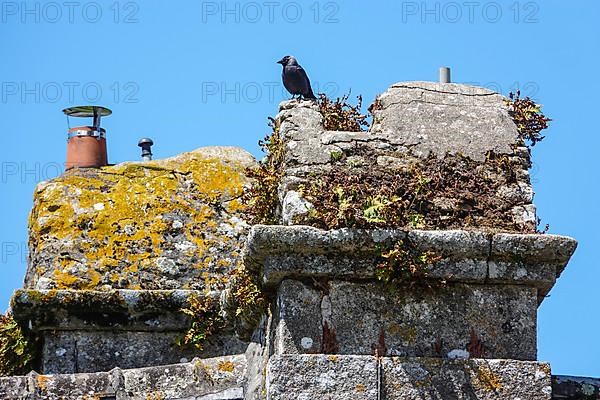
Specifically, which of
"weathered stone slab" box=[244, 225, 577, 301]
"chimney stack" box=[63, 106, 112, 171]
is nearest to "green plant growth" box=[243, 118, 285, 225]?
"weathered stone slab" box=[244, 225, 577, 301]

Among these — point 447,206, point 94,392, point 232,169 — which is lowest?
point 94,392

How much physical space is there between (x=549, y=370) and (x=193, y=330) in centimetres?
272

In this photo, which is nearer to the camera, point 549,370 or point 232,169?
point 549,370

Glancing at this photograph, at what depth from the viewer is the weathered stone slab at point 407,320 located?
5402mm

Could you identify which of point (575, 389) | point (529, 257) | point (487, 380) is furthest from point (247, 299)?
point (575, 389)

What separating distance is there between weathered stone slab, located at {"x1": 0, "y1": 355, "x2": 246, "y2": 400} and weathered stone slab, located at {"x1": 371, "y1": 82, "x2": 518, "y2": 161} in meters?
1.52

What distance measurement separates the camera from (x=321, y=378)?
5270 mm

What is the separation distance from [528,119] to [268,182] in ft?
4.06

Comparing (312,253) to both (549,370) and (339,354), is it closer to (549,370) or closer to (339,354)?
(339,354)

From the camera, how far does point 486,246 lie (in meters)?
5.45

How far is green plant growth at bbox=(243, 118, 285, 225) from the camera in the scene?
236 inches

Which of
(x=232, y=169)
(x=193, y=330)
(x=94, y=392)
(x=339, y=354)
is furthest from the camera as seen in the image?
(x=232, y=169)

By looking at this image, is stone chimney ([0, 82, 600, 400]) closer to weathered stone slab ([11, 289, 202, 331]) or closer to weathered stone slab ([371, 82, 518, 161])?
weathered stone slab ([371, 82, 518, 161])

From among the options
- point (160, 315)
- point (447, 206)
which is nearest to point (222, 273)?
point (160, 315)
